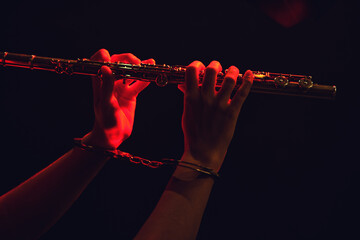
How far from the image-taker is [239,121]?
4.17 ft

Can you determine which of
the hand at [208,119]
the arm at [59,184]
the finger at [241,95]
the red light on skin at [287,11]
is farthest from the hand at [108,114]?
the red light on skin at [287,11]

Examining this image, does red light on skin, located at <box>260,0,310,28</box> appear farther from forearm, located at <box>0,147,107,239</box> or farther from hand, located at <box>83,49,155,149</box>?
forearm, located at <box>0,147,107,239</box>

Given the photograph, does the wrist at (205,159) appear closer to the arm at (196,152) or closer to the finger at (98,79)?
the arm at (196,152)

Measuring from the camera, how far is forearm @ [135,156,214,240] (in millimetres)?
533

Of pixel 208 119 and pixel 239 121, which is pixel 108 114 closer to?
pixel 208 119

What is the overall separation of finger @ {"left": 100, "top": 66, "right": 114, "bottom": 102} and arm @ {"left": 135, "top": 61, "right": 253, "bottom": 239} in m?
0.28

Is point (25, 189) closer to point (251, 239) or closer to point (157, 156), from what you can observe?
point (157, 156)

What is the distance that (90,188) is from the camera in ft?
4.37

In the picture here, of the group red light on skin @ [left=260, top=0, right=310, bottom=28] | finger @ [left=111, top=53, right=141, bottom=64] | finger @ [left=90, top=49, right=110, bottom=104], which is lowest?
finger @ [left=90, top=49, right=110, bottom=104]

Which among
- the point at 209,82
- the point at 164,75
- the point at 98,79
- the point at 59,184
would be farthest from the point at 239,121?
the point at 59,184

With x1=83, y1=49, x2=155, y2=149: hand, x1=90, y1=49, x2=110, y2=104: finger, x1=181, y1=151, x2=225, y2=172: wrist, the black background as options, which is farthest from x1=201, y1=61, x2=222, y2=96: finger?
the black background

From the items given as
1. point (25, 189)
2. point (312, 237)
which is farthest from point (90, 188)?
point (312, 237)

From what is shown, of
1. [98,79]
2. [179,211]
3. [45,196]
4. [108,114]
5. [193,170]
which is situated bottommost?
[45,196]

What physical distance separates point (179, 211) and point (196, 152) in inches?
6.4
